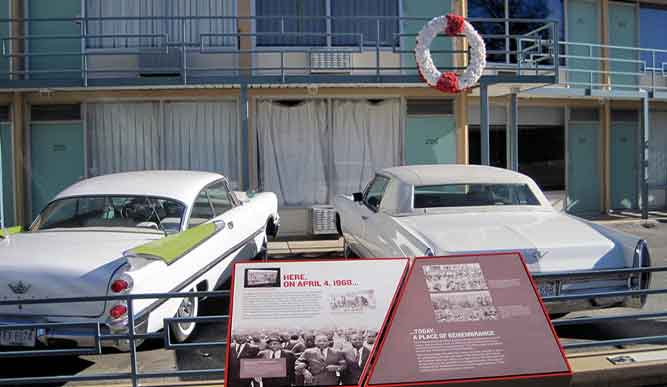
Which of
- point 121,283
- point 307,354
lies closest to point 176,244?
point 121,283

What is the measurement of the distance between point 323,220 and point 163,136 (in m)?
3.41

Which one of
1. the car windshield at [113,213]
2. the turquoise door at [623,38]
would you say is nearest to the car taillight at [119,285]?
the car windshield at [113,213]

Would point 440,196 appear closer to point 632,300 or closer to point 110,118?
point 632,300

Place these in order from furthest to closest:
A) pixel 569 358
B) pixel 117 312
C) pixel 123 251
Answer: pixel 123 251 < pixel 117 312 < pixel 569 358

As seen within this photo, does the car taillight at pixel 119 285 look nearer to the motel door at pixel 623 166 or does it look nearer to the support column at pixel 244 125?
the support column at pixel 244 125

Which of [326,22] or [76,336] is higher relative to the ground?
[326,22]

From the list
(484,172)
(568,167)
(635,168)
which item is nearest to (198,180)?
(484,172)

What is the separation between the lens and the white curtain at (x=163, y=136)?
451 inches

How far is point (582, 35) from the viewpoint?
13633 millimetres

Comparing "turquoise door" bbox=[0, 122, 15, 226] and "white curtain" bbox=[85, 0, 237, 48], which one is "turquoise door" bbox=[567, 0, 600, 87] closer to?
"white curtain" bbox=[85, 0, 237, 48]

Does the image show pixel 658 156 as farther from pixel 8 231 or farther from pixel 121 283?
pixel 8 231

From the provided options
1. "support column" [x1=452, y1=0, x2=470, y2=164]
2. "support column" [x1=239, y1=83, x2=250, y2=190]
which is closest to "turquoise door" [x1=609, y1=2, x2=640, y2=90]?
"support column" [x1=452, y1=0, x2=470, y2=164]

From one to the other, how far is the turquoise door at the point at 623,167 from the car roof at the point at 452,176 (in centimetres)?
844

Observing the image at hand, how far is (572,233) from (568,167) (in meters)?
8.95
